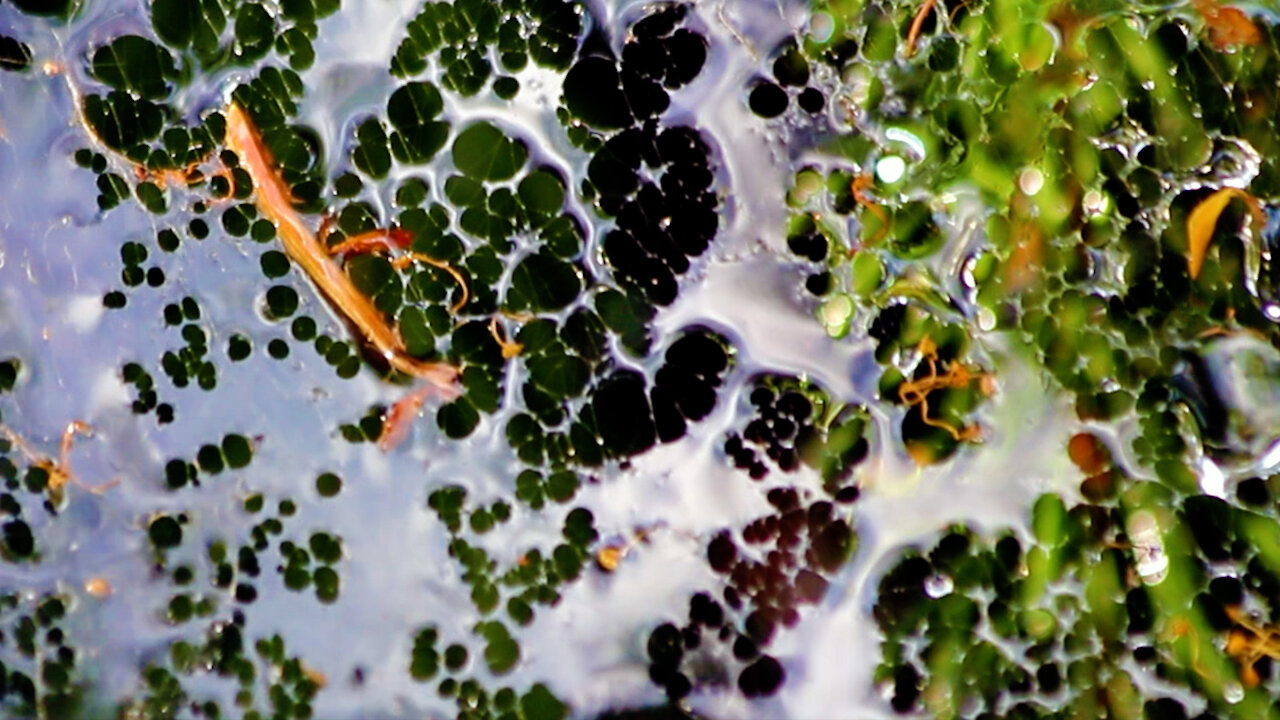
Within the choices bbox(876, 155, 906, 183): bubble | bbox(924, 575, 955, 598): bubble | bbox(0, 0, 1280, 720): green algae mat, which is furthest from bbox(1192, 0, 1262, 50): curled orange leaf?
bbox(924, 575, 955, 598): bubble

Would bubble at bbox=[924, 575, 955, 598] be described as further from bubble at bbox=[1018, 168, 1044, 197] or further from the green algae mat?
bubble at bbox=[1018, 168, 1044, 197]

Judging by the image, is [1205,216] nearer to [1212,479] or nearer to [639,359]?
[1212,479]

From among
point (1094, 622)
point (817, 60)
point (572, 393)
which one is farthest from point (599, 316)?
point (1094, 622)

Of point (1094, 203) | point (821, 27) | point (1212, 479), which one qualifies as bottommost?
point (1212, 479)

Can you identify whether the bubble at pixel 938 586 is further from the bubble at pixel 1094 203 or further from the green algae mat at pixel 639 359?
the bubble at pixel 1094 203

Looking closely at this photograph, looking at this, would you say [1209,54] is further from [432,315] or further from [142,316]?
[142,316]

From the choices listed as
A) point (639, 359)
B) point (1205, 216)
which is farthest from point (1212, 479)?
point (639, 359)

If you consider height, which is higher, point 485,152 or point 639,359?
point 485,152

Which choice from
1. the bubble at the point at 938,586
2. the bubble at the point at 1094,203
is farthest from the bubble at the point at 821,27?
the bubble at the point at 938,586
